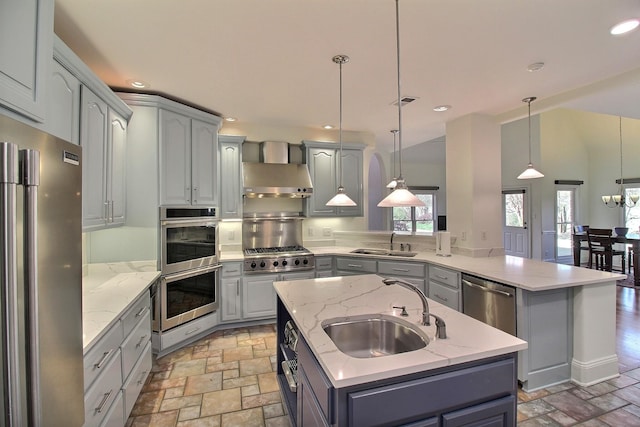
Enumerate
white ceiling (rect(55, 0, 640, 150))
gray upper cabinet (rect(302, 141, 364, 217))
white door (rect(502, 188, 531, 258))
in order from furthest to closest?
white door (rect(502, 188, 531, 258)) → gray upper cabinet (rect(302, 141, 364, 217)) → white ceiling (rect(55, 0, 640, 150))

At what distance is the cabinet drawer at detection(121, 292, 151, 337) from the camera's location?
6.61ft

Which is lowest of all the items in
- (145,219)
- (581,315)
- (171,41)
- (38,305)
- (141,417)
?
(141,417)

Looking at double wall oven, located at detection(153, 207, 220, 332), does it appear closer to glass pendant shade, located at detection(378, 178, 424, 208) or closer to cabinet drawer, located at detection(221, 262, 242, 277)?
cabinet drawer, located at detection(221, 262, 242, 277)

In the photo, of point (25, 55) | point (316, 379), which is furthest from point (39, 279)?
point (316, 379)

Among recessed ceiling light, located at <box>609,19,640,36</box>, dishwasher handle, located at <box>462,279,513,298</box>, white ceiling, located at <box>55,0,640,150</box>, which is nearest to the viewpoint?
white ceiling, located at <box>55,0,640,150</box>

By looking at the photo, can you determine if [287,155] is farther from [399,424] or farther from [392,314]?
[399,424]

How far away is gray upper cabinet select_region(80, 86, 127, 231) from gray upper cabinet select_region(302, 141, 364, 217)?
229cm

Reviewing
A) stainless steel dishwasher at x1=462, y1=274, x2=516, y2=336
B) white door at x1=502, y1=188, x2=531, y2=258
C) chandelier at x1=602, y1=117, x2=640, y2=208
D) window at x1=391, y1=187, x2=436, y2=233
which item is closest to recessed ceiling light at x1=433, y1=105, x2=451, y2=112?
stainless steel dishwasher at x1=462, y1=274, x2=516, y2=336

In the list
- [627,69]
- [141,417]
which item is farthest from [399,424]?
[627,69]

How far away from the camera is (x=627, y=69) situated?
8.41 ft

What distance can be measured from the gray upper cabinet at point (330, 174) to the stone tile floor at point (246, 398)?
212cm

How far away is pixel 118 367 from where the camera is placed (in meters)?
1.88

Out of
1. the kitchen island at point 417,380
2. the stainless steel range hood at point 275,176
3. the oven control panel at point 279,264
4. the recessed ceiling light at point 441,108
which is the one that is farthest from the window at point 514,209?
the kitchen island at point 417,380

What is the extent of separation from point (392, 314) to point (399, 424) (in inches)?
23.9
